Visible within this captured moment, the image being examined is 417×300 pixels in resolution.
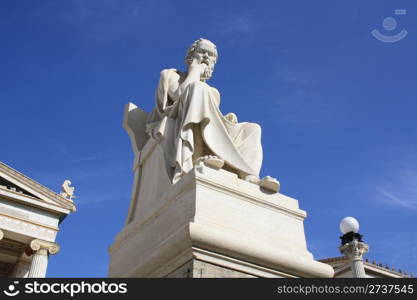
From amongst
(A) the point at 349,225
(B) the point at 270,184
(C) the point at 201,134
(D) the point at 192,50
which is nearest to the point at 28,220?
(A) the point at 349,225

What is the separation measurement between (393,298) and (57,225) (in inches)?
954

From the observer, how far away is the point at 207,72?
21.3 ft

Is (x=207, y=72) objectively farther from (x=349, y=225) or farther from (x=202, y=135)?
(x=349, y=225)

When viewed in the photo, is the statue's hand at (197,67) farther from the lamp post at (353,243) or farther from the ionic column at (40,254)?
the ionic column at (40,254)

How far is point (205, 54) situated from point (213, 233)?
120 inches

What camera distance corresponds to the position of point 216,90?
6.17m

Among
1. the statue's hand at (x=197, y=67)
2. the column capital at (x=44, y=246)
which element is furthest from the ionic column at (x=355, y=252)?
the column capital at (x=44, y=246)

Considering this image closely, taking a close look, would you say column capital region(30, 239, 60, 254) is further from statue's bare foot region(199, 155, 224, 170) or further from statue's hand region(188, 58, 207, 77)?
statue's bare foot region(199, 155, 224, 170)

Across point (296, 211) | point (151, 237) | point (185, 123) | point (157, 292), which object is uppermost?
point (185, 123)

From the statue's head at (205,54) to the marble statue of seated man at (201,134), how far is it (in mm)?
466

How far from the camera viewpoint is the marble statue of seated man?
17.1 feet

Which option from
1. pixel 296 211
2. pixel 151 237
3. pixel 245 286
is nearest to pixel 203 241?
pixel 245 286

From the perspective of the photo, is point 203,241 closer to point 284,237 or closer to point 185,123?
point 284,237

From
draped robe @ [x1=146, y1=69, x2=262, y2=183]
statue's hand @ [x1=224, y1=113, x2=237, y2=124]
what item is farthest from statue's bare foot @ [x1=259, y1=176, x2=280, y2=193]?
statue's hand @ [x1=224, y1=113, x2=237, y2=124]
